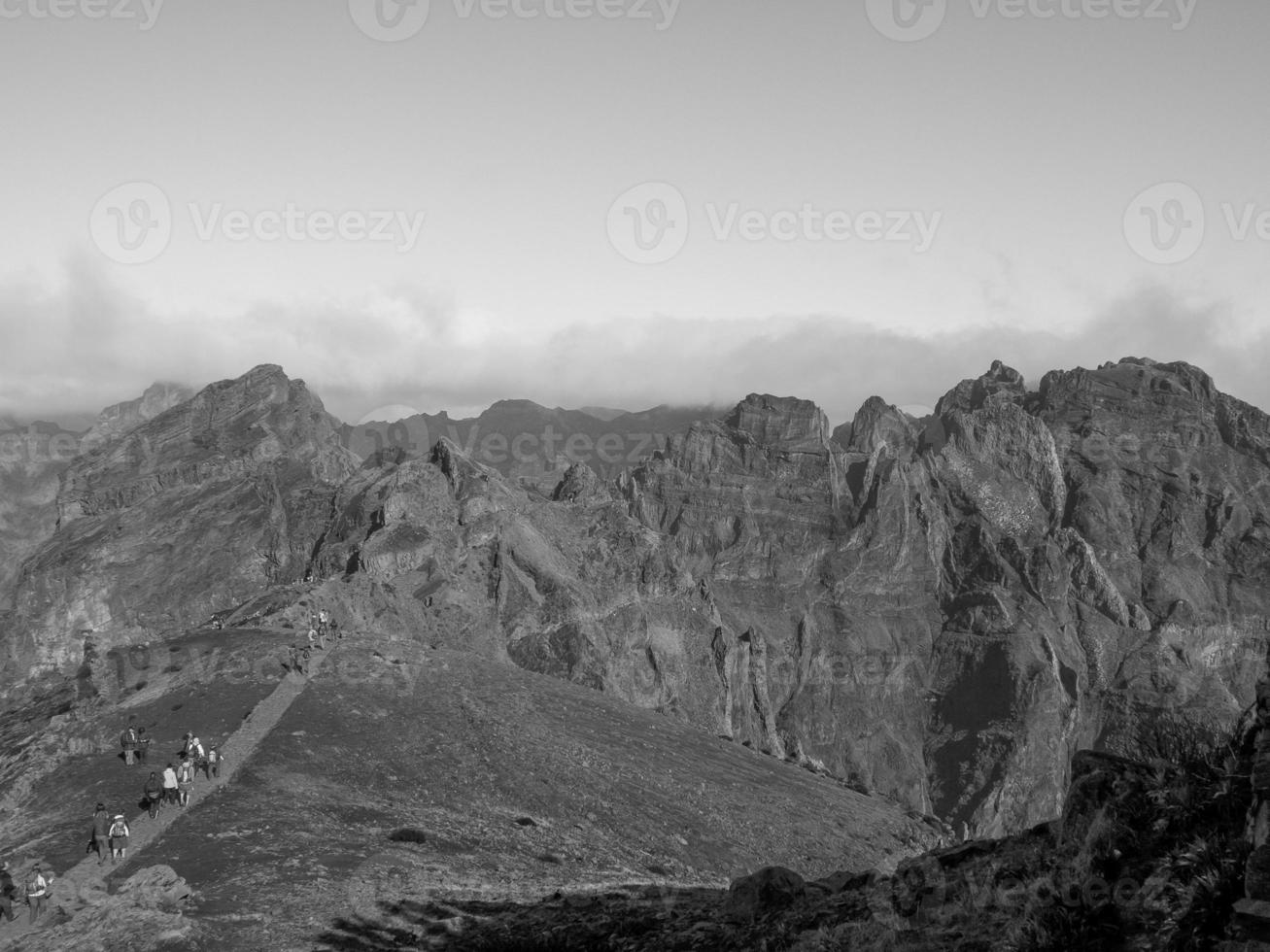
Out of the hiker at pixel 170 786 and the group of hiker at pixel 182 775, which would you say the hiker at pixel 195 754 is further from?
the hiker at pixel 170 786

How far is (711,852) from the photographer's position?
55.0m

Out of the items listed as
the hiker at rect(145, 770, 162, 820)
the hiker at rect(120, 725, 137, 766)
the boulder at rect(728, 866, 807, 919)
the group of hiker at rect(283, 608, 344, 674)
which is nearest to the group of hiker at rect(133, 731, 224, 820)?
the hiker at rect(145, 770, 162, 820)

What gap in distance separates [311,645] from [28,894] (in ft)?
127

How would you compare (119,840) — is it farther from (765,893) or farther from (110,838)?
(765,893)

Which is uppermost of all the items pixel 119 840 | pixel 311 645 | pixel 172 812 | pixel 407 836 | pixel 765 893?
pixel 311 645

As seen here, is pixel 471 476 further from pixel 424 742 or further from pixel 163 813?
pixel 163 813

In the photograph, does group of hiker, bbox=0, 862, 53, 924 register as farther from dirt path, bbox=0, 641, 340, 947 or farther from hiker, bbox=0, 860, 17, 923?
dirt path, bbox=0, 641, 340, 947

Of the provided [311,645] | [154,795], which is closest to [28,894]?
[154,795]

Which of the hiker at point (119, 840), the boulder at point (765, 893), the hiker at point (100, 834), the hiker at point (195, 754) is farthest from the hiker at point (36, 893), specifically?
the boulder at point (765, 893)

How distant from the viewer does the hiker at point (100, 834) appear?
118 ft

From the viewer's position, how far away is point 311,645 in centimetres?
7006

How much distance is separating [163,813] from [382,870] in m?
11.8

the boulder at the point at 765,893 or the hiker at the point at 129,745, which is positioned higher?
the boulder at the point at 765,893

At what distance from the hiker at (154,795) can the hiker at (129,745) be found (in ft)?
25.5
